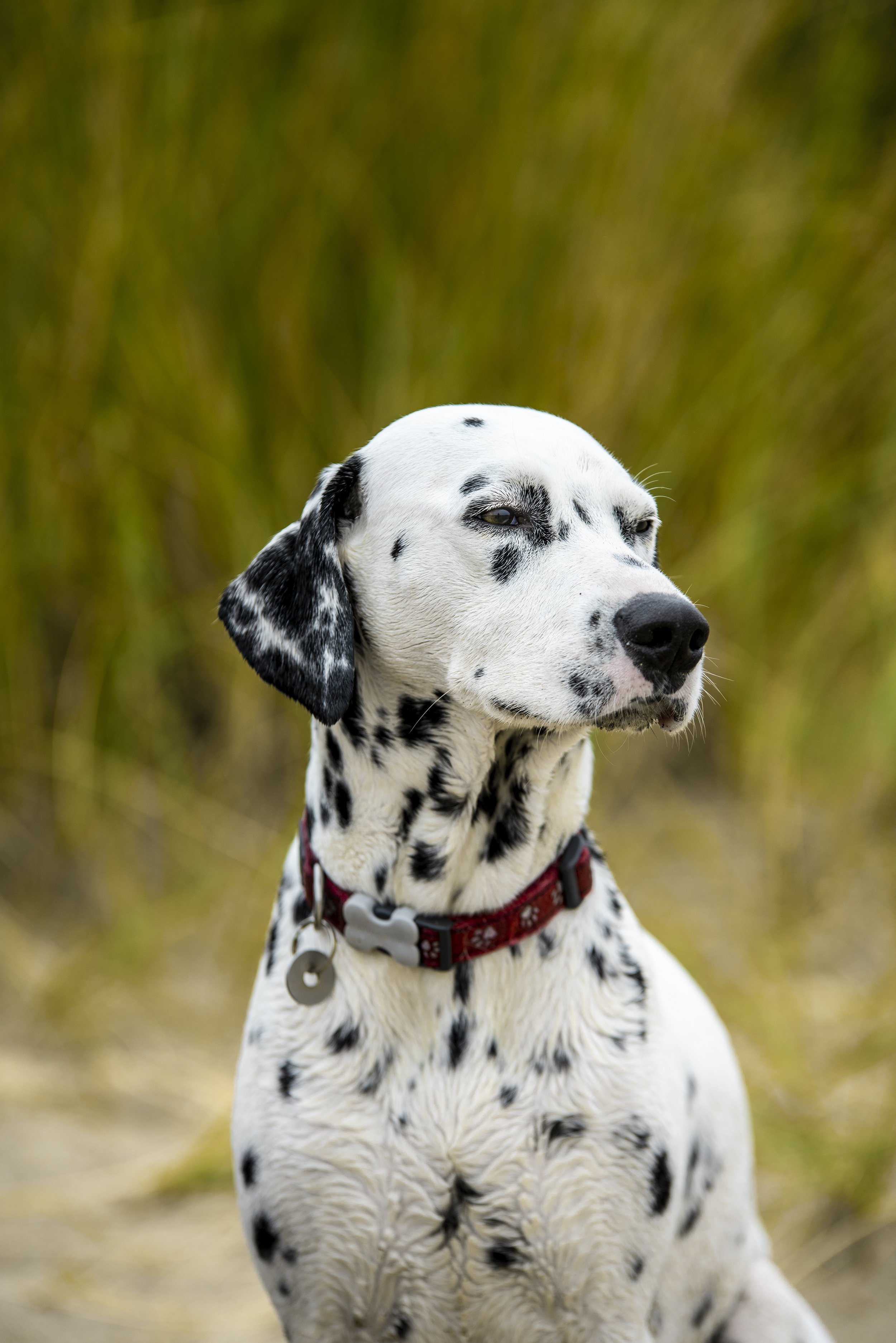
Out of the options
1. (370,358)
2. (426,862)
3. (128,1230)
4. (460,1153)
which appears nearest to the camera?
(460,1153)

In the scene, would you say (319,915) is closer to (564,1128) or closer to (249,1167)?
(249,1167)

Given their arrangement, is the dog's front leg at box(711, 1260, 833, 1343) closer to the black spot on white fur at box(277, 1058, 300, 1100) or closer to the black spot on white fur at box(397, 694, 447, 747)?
the black spot on white fur at box(277, 1058, 300, 1100)

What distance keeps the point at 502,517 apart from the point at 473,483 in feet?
0.22

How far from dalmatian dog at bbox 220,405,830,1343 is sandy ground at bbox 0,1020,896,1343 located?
3.73 feet

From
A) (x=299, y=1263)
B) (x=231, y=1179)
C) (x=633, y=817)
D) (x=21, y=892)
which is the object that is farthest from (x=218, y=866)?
(x=299, y=1263)

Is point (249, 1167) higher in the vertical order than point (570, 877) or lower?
lower

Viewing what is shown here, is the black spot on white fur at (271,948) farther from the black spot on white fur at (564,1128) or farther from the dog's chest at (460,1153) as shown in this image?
the black spot on white fur at (564,1128)

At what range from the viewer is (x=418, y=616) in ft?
6.01

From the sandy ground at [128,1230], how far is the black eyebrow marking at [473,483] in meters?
2.09

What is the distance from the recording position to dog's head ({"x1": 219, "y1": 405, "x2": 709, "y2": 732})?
5.54 feet

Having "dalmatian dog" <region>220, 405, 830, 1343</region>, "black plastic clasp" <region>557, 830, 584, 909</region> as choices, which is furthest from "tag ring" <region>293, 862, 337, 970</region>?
"black plastic clasp" <region>557, 830, 584, 909</region>

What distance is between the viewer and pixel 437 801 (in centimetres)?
188

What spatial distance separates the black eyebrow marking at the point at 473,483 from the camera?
1.81m

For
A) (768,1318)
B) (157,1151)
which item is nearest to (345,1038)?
(768,1318)
